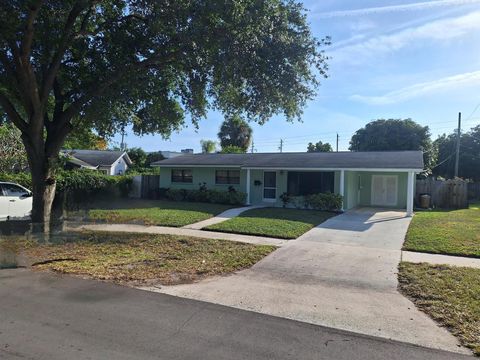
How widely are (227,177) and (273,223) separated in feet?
35.7

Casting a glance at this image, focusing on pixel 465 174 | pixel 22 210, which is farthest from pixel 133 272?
pixel 465 174

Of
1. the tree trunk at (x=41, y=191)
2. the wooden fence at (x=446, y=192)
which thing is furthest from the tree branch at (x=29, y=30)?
the wooden fence at (x=446, y=192)

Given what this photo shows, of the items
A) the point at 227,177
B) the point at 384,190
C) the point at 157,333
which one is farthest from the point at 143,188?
the point at 157,333

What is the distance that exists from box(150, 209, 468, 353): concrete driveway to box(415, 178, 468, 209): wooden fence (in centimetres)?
1459

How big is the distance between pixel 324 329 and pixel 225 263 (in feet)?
13.2

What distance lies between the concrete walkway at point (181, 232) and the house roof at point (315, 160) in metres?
9.86

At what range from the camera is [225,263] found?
29.2 ft

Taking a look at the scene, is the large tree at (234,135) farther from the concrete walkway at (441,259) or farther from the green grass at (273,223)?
the concrete walkway at (441,259)

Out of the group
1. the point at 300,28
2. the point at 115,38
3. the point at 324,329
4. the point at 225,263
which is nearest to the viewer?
the point at 324,329

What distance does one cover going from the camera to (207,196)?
23984 mm

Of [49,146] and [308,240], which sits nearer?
[308,240]

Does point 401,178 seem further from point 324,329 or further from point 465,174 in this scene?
point 465,174

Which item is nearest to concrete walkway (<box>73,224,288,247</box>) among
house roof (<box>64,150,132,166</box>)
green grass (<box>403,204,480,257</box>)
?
green grass (<box>403,204,480,257</box>)

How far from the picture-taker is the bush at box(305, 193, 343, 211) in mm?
20141
